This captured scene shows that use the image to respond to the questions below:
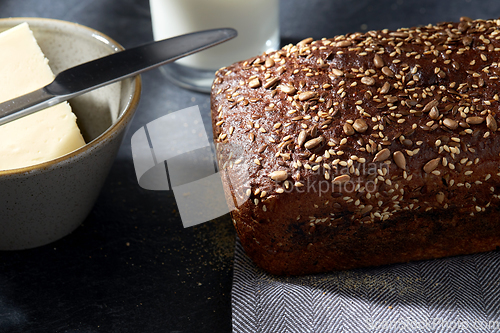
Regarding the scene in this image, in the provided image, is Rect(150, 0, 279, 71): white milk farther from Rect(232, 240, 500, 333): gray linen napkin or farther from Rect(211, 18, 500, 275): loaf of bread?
Rect(232, 240, 500, 333): gray linen napkin

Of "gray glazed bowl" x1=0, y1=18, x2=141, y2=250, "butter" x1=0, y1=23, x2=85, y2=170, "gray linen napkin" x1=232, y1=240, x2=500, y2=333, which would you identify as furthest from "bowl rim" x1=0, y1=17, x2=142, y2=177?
"gray linen napkin" x1=232, y1=240, x2=500, y2=333

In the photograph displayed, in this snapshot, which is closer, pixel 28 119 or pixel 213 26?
pixel 28 119

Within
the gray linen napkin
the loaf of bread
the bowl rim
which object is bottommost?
the gray linen napkin

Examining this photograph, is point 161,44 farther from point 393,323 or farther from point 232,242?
point 393,323

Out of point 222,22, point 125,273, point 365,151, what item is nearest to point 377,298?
point 365,151

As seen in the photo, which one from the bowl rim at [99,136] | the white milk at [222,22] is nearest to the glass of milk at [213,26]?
the white milk at [222,22]

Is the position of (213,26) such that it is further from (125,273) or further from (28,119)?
(125,273)
